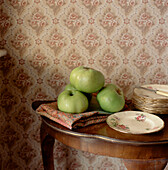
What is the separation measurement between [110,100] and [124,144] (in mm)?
197

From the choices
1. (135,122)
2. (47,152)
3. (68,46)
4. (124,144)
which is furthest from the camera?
(68,46)

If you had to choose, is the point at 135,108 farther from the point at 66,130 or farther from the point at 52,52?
the point at 52,52

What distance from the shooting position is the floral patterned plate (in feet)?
2.44

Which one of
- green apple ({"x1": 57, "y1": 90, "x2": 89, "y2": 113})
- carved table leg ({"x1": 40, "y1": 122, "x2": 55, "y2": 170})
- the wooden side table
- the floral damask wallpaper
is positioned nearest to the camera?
the wooden side table

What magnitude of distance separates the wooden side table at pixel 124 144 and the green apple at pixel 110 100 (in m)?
0.08

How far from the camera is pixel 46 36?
47.9 inches

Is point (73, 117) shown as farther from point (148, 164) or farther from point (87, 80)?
point (148, 164)

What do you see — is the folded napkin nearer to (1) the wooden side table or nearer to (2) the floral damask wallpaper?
(1) the wooden side table

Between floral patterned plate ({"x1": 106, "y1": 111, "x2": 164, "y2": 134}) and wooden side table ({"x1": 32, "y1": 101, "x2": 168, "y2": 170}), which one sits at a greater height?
floral patterned plate ({"x1": 106, "y1": 111, "x2": 164, "y2": 134})

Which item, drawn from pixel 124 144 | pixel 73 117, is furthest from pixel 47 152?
pixel 124 144

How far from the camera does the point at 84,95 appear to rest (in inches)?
33.5

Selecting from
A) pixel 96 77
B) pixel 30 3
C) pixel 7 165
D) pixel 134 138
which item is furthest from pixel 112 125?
pixel 7 165

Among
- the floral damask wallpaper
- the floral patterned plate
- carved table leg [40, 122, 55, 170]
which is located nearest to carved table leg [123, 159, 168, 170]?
the floral patterned plate

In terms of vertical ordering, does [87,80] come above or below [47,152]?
above
